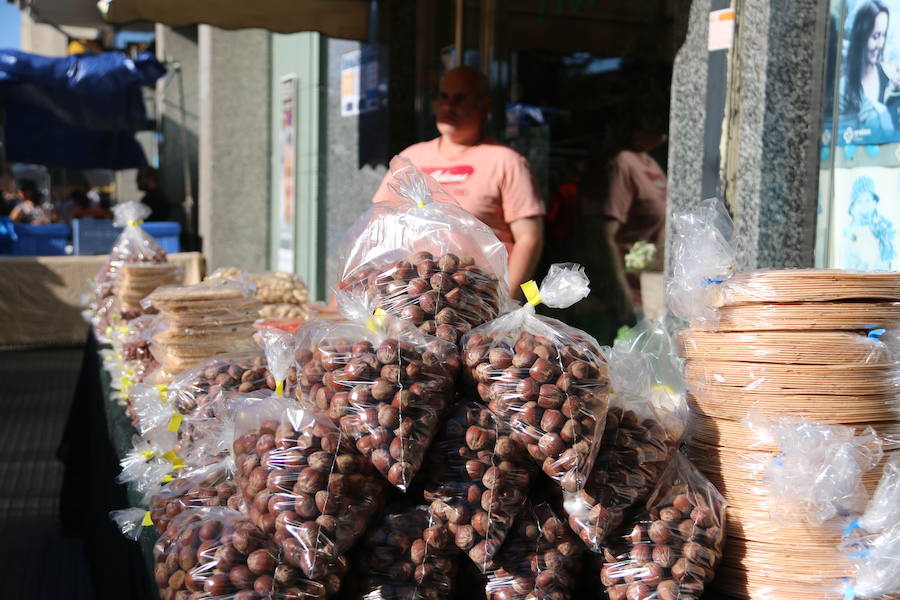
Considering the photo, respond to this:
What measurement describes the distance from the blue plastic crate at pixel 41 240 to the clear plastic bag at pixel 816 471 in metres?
11.8

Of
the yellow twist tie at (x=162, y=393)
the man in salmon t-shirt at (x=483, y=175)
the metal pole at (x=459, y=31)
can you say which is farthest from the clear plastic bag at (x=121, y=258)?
the metal pole at (x=459, y=31)

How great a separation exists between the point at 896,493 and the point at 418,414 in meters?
0.96

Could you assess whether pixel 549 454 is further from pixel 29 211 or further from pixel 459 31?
pixel 29 211

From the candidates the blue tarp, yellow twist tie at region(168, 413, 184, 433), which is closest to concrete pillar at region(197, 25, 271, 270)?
the blue tarp

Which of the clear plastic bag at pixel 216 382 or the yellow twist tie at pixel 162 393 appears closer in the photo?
the clear plastic bag at pixel 216 382

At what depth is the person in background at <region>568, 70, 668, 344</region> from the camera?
5910 mm

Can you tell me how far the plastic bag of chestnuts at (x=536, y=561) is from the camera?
160 cm

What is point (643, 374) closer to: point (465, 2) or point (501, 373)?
point (501, 373)

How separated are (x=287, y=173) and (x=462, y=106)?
6197 mm

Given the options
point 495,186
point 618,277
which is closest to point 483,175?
point 495,186

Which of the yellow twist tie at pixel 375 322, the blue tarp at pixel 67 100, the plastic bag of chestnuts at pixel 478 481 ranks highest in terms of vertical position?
the blue tarp at pixel 67 100

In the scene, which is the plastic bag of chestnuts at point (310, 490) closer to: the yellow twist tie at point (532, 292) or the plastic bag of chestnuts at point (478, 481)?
the plastic bag of chestnuts at point (478, 481)

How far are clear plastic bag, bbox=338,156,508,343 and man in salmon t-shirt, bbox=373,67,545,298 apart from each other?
5.61ft

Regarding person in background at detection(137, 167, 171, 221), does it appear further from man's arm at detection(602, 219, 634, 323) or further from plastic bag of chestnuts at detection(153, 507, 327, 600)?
plastic bag of chestnuts at detection(153, 507, 327, 600)
